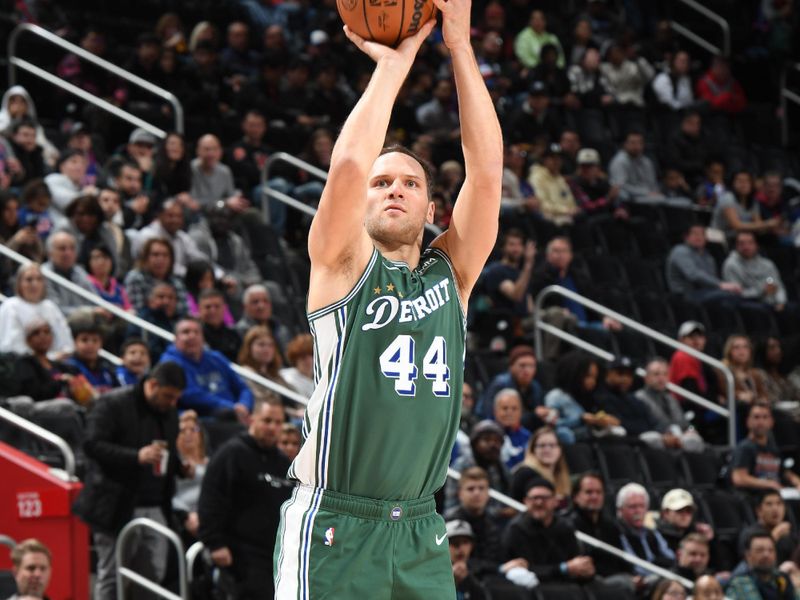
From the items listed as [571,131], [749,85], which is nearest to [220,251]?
[571,131]

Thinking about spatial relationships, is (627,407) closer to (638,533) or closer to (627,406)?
(627,406)

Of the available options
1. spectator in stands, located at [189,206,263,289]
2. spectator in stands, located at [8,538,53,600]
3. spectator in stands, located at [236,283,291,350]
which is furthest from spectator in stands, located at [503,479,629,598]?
spectator in stands, located at [189,206,263,289]

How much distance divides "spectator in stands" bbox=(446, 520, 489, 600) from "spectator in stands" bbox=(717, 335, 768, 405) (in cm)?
456

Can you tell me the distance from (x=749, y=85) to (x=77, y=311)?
11.4 m

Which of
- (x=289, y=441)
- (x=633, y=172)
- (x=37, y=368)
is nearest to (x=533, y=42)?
(x=633, y=172)

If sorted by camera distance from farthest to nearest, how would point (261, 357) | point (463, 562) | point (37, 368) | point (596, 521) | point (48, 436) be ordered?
1. point (261, 357)
2. point (596, 521)
3. point (37, 368)
4. point (463, 562)
5. point (48, 436)

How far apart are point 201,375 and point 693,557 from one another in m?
3.26

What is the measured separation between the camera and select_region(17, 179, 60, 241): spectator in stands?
10672 millimetres

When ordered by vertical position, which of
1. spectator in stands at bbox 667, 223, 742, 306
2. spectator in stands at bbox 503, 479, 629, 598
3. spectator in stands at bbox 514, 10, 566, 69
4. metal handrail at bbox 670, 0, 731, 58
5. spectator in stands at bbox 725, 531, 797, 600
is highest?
metal handrail at bbox 670, 0, 731, 58

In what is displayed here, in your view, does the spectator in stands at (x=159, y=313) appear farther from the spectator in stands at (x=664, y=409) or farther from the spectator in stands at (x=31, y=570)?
the spectator in stands at (x=664, y=409)

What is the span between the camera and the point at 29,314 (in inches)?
368

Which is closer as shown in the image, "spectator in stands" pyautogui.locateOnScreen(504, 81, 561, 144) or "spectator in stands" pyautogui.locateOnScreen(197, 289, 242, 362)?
"spectator in stands" pyautogui.locateOnScreen(197, 289, 242, 362)

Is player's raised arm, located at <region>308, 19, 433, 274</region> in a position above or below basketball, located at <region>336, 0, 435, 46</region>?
below

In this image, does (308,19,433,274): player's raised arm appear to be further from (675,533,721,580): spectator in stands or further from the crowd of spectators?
(675,533,721,580): spectator in stands
